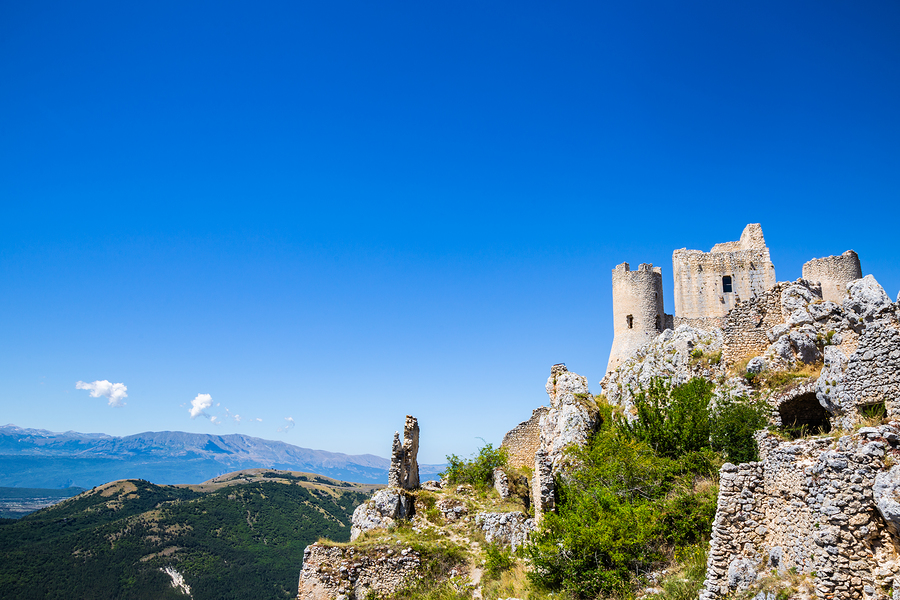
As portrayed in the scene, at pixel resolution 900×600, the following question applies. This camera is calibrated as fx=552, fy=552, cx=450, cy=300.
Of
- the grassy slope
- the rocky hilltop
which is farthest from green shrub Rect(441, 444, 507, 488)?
the grassy slope

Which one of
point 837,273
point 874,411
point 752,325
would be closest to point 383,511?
point 752,325

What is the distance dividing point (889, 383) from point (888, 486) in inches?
154

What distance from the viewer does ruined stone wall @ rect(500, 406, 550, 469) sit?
2617 centimetres

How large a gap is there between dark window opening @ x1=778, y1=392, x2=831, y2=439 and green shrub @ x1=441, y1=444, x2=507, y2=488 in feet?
40.9

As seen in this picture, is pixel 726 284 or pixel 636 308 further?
pixel 726 284

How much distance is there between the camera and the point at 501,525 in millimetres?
19688

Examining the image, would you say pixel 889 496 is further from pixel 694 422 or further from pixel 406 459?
Answer: pixel 406 459

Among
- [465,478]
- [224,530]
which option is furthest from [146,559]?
[465,478]

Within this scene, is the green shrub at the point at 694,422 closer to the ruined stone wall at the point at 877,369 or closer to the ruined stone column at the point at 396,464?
the ruined stone wall at the point at 877,369

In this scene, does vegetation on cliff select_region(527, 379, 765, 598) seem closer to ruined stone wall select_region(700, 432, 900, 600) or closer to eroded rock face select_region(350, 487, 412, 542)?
ruined stone wall select_region(700, 432, 900, 600)

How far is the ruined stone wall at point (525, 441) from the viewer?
85.9 ft

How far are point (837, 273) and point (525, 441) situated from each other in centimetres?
1847

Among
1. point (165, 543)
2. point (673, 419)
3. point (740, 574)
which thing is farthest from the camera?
point (165, 543)

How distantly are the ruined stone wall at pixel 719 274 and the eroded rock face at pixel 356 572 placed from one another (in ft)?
72.1
